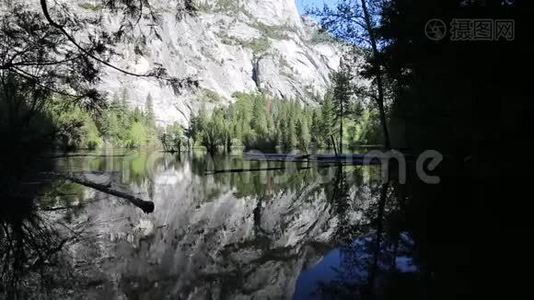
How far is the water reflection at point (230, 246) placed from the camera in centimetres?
505

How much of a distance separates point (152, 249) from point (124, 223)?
A: 2.44 m

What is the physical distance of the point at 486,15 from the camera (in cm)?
830

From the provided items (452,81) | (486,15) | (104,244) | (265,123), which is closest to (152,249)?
(104,244)

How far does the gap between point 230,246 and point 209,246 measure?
348 mm

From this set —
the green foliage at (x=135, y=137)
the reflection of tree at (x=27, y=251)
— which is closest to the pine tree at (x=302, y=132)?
the green foliage at (x=135, y=137)

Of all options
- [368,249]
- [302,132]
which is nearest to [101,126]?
[368,249]

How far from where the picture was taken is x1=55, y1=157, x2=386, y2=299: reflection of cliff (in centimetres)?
517

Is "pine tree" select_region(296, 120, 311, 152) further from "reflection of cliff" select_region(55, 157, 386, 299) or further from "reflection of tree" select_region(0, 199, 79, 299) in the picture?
"reflection of tree" select_region(0, 199, 79, 299)

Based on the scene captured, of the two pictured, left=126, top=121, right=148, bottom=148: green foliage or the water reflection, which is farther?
left=126, top=121, right=148, bottom=148: green foliage

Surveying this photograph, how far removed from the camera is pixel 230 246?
721 centimetres

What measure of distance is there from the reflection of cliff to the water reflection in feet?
0.05

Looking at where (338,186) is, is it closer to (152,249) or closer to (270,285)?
(152,249)

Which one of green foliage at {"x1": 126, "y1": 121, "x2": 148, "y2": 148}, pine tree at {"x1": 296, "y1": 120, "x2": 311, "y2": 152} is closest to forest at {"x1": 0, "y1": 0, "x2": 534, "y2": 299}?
pine tree at {"x1": 296, "y1": 120, "x2": 311, "y2": 152}

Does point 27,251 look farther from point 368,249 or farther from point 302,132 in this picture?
point 302,132
